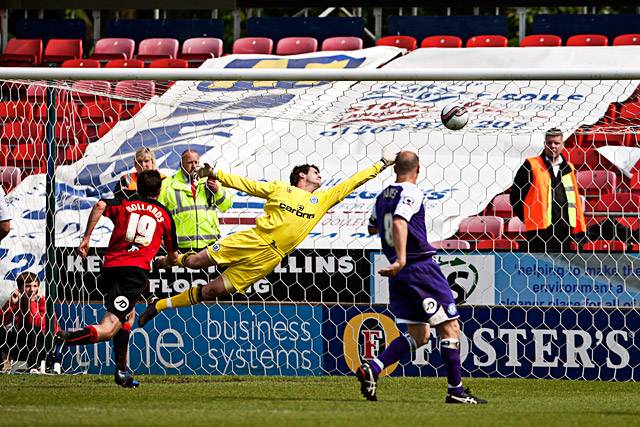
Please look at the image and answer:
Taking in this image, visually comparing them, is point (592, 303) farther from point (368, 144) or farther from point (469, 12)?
point (469, 12)

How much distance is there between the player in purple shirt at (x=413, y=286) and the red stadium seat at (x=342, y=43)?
7394 mm

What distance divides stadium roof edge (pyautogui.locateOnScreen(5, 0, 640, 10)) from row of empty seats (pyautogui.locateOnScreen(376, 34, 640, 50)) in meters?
0.51

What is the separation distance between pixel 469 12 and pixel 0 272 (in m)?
11.0

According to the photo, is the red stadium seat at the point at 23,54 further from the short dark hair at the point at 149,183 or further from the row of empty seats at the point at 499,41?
the short dark hair at the point at 149,183

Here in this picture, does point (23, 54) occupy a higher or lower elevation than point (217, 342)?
higher

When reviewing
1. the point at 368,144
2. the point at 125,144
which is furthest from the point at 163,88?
the point at 368,144

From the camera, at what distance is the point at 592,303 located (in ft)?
29.4

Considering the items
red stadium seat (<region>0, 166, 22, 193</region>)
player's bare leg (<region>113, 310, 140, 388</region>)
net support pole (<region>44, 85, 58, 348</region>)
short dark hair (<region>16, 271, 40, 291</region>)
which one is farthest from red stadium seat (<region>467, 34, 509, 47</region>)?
player's bare leg (<region>113, 310, 140, 388</region>)

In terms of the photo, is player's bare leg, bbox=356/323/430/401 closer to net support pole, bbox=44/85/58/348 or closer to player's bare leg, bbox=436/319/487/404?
player's bare leg, bbox=436/319/487/404

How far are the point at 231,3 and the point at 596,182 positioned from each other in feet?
23.1

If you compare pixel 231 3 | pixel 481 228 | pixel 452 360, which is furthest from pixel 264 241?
pixel 231 3

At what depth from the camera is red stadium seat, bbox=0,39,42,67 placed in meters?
15.5

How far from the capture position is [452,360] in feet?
23.2

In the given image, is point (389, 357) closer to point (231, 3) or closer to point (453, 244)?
point (453, 244)
